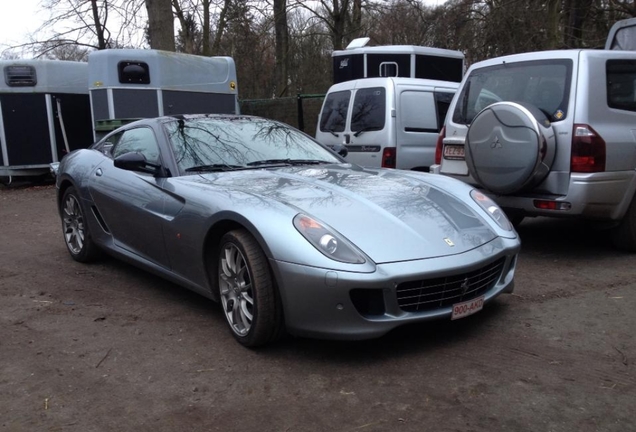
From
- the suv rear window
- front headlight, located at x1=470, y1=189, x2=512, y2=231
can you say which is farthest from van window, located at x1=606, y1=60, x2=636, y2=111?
front headlight, located at x1=470, y1=189, x2=512, y2=231

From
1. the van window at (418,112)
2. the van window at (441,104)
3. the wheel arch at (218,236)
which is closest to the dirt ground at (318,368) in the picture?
the wheel arch at (218,236)

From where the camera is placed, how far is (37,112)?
13.4 meters

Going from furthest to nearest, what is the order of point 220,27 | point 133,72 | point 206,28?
point 206,28
point 220,27
point 133,72

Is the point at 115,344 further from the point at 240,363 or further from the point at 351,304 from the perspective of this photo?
the point at 351,304

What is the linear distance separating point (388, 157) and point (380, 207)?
4.23m

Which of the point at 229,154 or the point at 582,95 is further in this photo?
the point at 582,95

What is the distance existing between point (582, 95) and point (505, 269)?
84.4 inches

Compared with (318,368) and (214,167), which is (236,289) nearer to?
(318,368)

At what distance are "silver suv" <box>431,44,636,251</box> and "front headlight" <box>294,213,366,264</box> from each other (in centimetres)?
251

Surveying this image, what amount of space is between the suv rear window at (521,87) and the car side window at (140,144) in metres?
3.02

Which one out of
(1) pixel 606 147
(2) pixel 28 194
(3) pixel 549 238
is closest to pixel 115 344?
(1) pixel 606 147

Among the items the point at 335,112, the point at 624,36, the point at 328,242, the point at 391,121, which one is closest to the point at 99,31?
the point at 335,112

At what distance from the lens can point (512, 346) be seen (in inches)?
139

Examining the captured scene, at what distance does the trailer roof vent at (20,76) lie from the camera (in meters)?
13.0
